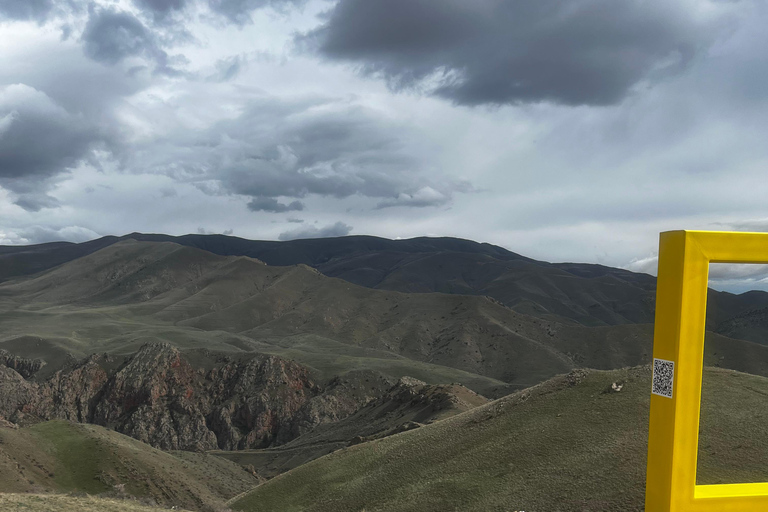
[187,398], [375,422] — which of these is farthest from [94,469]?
[187,398]

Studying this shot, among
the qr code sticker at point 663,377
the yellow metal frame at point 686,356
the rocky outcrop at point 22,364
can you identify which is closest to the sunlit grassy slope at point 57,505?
the yellow metal frame at point 686,356

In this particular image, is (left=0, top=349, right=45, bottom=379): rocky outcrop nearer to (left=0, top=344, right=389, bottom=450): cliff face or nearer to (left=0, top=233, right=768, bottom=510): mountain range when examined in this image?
(left=0, top=233, right=768, bottom=510): mountain range

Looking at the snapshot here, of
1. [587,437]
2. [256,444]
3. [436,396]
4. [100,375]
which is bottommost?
[256,444]

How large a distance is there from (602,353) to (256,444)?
8494cm

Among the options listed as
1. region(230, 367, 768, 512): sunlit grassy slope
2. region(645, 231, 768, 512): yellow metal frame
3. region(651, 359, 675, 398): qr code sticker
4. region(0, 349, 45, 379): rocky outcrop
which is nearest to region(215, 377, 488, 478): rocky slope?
region(230, 367, 768, 512): sunlit grassy slope

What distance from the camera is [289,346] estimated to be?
133750 millimetres

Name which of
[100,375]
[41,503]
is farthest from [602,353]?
[41,503]

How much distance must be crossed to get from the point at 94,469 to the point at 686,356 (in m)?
52.1

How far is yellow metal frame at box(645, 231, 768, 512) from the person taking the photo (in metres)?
8.20

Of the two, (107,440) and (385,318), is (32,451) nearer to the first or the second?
(107,440)

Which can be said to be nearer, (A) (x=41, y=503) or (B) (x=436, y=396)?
(A) (x=41, y=503)

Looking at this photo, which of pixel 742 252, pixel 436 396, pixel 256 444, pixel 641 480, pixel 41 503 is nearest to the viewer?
pixel 742 252

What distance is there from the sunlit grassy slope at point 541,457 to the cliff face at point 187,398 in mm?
62981

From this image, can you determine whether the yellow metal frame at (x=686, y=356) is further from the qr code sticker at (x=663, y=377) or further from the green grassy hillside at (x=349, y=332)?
the green grassy hillside at (x=349, y=332)
